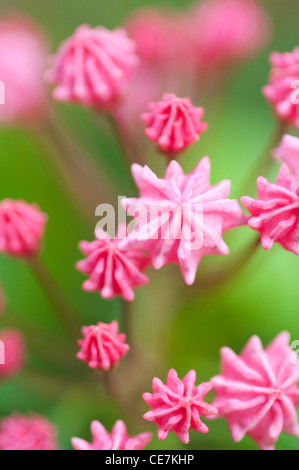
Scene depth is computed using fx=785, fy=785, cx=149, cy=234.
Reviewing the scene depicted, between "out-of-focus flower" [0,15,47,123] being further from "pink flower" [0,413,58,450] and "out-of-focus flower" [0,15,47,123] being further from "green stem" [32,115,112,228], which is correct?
"pink flower" [0,413,58,450]

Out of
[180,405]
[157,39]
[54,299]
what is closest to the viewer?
[180,405]

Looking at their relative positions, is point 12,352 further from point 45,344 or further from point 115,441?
point 115,441

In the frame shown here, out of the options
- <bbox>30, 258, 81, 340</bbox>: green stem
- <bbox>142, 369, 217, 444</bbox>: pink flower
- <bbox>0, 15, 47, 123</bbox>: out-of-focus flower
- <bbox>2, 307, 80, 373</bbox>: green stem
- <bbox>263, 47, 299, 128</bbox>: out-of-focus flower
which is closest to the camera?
<bbox>142, 369, 217, 444</bbox>: pink flower

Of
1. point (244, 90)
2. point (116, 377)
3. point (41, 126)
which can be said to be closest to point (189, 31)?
point (244, 90)

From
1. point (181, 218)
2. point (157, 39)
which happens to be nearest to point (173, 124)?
point (181, 218)

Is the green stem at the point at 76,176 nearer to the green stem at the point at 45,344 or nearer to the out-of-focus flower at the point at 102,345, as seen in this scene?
the green stem at the point at 45,344

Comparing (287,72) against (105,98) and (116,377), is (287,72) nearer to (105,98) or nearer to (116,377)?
(105,98)

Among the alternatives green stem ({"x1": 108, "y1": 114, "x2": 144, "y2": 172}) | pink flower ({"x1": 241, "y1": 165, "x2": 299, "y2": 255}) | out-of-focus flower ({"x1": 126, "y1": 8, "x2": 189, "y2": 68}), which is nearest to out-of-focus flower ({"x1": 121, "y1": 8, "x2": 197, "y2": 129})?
out-of-focus flower ({"x1": 126, "y1": 8, "x2": 189, "y2": 68})
